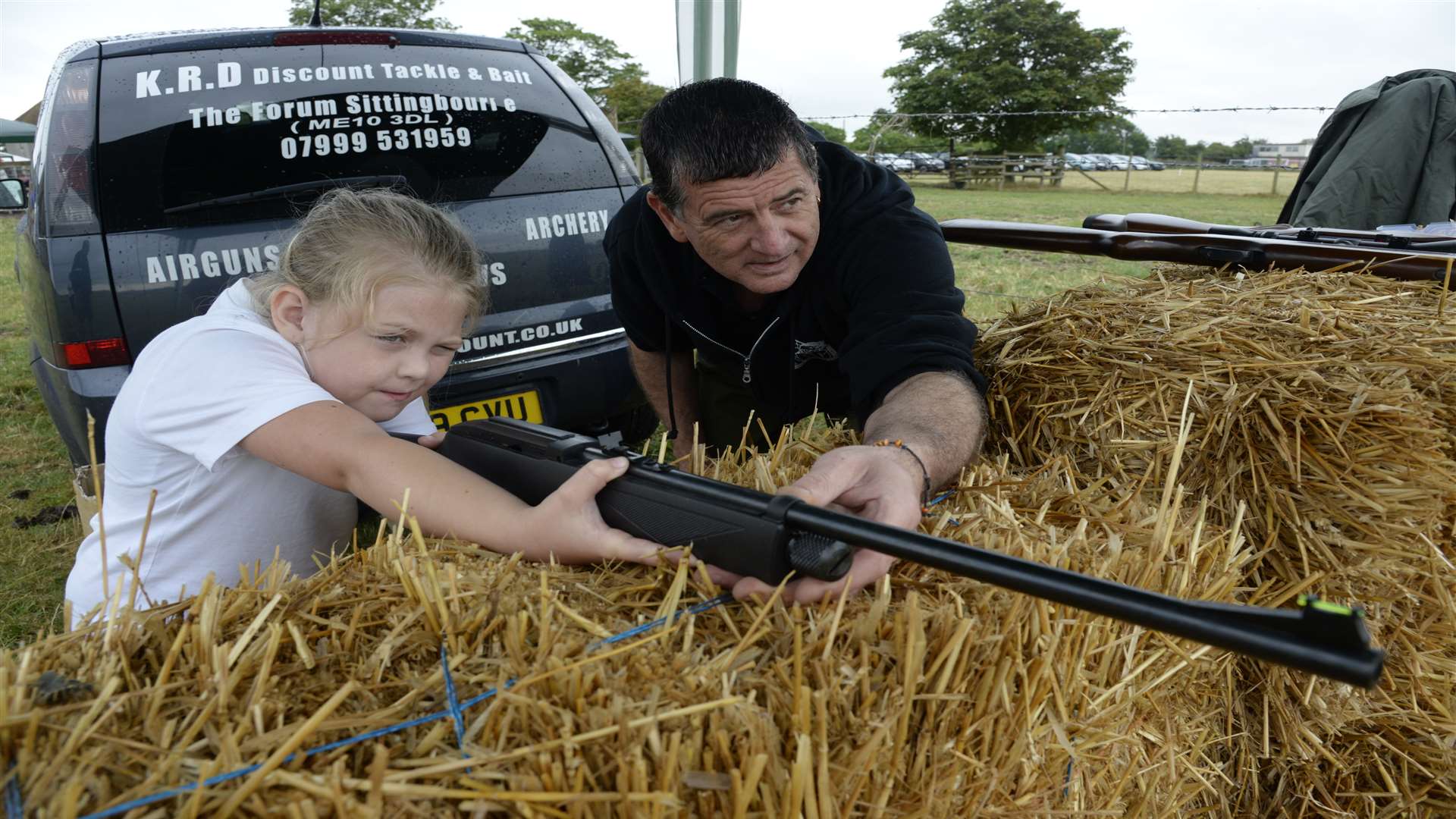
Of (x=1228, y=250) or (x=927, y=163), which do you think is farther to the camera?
(x=927, y=163)

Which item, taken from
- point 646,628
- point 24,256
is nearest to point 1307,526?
point 646,628

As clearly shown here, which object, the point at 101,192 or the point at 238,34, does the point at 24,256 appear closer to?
the point at 101,192

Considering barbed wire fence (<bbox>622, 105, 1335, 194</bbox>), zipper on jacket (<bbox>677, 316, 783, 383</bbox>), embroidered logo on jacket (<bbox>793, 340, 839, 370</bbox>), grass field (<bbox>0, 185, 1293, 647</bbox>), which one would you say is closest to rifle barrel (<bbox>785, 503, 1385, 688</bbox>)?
grass field (<bbox>0, 185, 1293, 647</bbox>)

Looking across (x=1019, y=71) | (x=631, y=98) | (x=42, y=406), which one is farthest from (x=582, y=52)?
(x=42, y=406)

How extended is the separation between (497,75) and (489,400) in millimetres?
1338

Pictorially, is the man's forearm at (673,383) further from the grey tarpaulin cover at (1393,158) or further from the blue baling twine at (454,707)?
the grey tarpaulin cover at (1393,158)

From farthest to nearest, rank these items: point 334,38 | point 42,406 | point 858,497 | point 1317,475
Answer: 1. point 42,406
2. point 334,38
3. point 1317,475
4. point 858,497

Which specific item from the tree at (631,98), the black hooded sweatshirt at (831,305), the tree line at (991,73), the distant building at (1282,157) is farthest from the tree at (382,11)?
the black hooded sweatshirt at (831,305)

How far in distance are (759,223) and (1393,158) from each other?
401 centimetres

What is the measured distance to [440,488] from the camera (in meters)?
1.52

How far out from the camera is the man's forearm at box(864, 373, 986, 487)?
5.79 ft

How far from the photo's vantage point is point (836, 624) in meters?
1.13

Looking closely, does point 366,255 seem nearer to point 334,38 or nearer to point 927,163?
point 334,38

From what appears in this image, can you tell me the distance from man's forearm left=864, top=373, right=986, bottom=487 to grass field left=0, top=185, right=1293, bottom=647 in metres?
0.40
